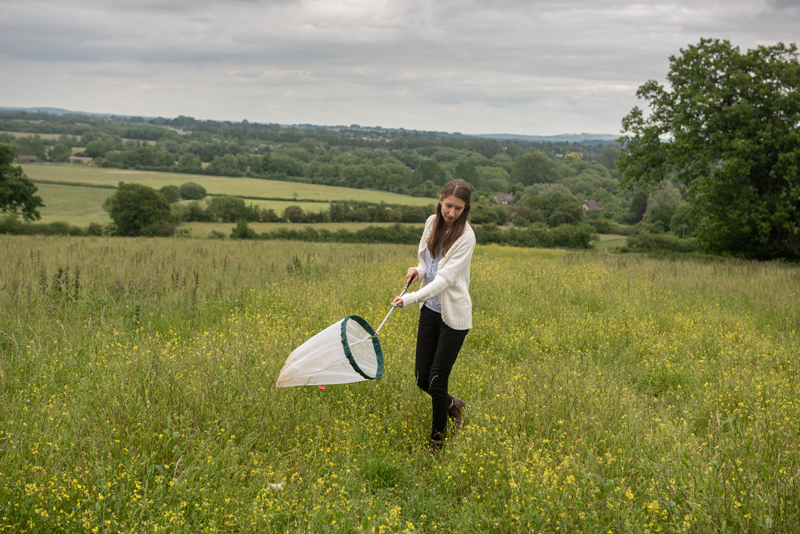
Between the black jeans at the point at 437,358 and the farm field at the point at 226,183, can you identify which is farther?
the farm field at the point at 226,183

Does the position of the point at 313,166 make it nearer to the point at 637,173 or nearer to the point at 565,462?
the point at 637,173

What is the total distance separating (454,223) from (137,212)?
4739 centimetres

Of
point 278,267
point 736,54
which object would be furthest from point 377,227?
point 278,267

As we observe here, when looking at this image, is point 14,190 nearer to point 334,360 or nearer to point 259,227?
point 259,227

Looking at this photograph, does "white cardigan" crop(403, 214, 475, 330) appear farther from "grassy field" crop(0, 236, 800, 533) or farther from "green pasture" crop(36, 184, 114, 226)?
"green pasture" crop(36, 184, 114, 226)

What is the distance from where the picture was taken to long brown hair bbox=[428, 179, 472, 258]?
398 cm

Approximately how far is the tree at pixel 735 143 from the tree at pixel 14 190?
140 ft

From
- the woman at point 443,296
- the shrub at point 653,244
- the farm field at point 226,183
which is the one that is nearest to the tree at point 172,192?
the farm field at point 226,183

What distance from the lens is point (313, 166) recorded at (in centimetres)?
9500

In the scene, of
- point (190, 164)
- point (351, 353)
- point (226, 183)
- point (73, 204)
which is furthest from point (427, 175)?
point (351, 353)

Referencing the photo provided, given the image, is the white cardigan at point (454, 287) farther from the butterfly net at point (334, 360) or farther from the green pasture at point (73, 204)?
the green pasture at point (73, 204)

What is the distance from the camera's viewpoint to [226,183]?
78625 millimetres

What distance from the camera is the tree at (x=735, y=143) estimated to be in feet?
62.5

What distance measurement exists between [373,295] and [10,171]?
40.6 meters
